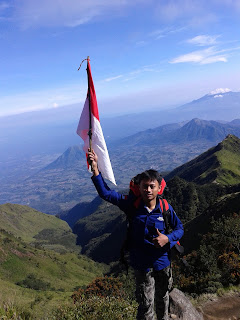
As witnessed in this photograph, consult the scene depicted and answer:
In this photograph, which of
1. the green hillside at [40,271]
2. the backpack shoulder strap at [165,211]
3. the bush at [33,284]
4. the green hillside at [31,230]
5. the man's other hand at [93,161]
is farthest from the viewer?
the green hillside at [31,230]

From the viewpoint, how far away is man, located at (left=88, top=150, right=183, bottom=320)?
550 cm

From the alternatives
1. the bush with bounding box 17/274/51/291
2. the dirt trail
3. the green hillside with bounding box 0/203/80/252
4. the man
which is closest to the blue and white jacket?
the man

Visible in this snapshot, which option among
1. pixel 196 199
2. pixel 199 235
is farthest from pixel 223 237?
pixel 196 199

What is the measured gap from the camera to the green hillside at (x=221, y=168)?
123 meters

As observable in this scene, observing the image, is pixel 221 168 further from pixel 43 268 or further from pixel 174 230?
pixel 174 230

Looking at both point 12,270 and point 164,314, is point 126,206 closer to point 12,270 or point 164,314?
point 164,314

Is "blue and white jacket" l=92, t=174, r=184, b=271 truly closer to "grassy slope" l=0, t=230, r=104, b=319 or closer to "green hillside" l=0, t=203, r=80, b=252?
"grassy slope" l=0, t=230, r=104, b=319

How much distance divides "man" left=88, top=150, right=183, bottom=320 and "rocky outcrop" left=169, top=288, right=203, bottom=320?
2261 millimetres

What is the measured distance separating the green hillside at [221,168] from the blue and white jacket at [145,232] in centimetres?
12108

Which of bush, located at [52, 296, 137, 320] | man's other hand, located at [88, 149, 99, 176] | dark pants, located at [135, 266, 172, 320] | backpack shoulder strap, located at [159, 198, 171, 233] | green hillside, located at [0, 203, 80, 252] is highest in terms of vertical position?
man's other hand, located at [88, 149, 99, 176]

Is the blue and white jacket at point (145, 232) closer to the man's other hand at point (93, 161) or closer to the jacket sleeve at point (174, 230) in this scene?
the jacket sleeve at point (174, 230)

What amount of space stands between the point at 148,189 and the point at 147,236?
3.56ft

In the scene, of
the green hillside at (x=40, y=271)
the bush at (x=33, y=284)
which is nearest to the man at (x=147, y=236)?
the green hillside at (x=40, y=271)

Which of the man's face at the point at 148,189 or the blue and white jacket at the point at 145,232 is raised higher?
the man's face at the point at 148,189
